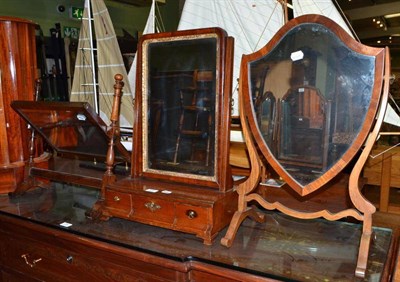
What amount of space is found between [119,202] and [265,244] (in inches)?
21.9

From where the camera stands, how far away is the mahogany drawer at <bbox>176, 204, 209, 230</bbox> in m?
1.13

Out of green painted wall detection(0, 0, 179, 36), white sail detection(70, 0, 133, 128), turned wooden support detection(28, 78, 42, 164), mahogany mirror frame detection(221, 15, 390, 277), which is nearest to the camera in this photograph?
mahogany mirror frame detection(221, 15, 390, 277)

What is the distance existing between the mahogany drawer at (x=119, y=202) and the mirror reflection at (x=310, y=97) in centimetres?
55

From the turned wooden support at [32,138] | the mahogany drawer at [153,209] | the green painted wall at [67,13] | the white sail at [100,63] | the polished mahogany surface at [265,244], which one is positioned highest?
the green painted wall at [67,13]

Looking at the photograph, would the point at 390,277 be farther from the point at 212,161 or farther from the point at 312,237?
the point at 212,161

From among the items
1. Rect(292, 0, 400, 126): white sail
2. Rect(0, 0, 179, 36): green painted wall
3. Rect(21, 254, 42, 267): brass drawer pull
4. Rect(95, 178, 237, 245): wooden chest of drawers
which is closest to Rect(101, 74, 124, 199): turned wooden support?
Rect(95, 178, 237, 245): wooden chest of drawers

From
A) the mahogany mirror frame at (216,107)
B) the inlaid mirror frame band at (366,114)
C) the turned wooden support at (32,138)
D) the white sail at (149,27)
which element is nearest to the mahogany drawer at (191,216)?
the mahogany mirror frame at (216,107)

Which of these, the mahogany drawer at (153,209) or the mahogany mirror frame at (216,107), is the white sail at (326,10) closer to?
the mahogany mirror frame at (216,107)

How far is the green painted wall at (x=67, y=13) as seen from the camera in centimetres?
358

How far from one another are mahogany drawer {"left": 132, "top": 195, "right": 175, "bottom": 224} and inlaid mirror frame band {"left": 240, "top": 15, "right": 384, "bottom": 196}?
39 centimetres

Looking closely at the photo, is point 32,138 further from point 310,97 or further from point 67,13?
point 67,13

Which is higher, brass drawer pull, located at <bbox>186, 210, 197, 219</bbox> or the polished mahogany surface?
brass drawer pull, located at <bbox>186, 210, 197, 219</bbox>

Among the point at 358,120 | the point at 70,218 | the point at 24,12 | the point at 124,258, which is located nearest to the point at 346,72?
the point at 358,120

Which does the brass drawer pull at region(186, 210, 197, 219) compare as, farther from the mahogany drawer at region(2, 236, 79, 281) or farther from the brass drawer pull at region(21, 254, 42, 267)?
the brass drawer pull at region(21, 254, 42, 267)
